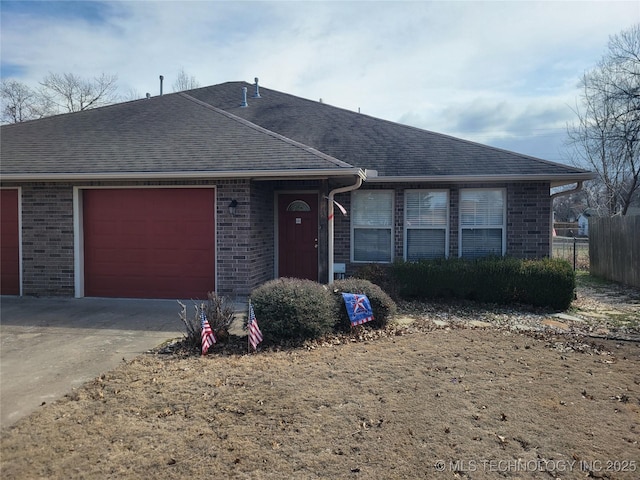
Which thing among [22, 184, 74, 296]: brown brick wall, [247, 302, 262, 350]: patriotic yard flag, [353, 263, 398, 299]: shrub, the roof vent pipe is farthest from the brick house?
[247, 302, 262, 350]: patriotic yard flag

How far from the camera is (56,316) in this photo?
26.0ft

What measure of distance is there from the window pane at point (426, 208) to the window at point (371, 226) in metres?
0.43

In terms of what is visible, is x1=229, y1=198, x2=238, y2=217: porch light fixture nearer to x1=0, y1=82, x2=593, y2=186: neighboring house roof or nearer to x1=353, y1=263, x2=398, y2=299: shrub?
x1=0, y1=82, x2=593, y2=186: neighboring house roof

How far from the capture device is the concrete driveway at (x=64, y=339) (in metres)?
4.68

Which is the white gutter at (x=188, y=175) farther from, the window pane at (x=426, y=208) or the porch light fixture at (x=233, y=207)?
the window pane at (x=426, y=208)

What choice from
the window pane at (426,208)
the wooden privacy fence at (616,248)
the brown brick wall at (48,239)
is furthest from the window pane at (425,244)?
the brown brick wall at (48,239)

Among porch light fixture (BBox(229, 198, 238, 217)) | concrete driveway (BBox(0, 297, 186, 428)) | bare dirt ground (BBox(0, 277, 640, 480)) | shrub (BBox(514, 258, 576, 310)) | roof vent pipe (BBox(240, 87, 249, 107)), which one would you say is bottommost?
bare dirt ground (BBox(0, 277, 640, 480))

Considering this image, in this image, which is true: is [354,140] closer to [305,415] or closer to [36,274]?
[36,274]

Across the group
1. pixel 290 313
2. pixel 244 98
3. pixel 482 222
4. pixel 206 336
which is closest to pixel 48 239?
pixel 206 336

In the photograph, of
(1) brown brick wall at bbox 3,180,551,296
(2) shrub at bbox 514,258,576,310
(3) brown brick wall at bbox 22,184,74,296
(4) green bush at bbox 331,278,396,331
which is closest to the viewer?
(4) green bush at bbox 331,278,396,331

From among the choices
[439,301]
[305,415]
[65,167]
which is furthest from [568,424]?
[65,167]

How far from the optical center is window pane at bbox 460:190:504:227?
1020 cm

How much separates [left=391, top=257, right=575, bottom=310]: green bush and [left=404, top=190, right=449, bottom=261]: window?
1050 millimetres

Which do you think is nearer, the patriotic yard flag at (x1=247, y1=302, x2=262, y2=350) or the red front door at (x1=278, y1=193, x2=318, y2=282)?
the patriotic yard flag at (x1=247, y1=302, x2=262, y2=350)
